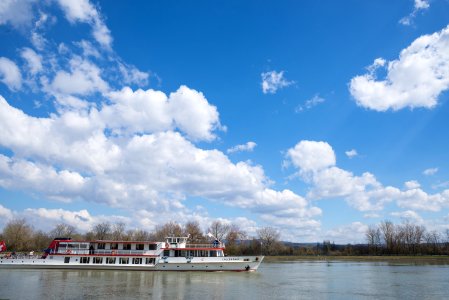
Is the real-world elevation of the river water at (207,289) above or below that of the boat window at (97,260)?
below

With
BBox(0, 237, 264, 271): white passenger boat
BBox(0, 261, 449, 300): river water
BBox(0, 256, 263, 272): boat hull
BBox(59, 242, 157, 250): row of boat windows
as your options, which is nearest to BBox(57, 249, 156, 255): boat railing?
BBox(0, 237, 264, 271): white passenger boat

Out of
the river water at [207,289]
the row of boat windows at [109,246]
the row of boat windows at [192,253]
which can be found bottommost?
the river water at [207,289]

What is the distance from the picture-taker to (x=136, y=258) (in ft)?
179

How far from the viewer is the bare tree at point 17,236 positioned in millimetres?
104025

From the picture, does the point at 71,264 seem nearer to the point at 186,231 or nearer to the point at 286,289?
the point at 286,289

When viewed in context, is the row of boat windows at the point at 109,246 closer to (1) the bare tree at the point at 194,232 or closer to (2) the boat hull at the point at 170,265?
(2) the boat hull at the point at 170,265

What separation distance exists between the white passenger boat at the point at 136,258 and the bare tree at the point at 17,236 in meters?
54.6

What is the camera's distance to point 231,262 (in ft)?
172

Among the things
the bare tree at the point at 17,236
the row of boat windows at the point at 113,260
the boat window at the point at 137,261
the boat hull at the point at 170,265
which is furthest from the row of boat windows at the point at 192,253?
the bare tree at the point at 17,236

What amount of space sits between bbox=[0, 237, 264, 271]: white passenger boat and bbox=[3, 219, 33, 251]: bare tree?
2149 inches

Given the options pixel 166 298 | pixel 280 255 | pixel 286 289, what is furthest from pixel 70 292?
pixel 280 255

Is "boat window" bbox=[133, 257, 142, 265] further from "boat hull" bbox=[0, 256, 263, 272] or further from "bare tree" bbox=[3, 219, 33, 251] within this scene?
"bare tree" bbox=[3, 219, 33, 251]

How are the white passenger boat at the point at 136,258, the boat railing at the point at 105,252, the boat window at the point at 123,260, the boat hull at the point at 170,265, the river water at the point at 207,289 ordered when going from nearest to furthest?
the river water at the point at 207,289 → the boat hull at the point at 170,265 → the white passenger boat at the point at 136,258 → the boat railing at the point at 105,252 → the boat window at the point at 123,260

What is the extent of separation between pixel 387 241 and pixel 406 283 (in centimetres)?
8976
